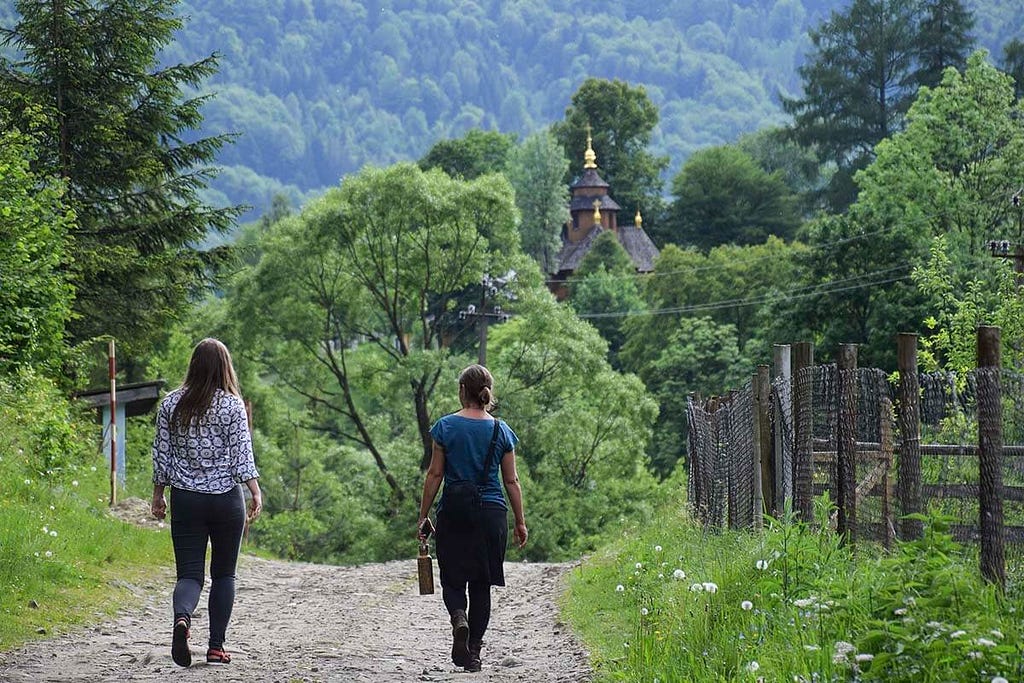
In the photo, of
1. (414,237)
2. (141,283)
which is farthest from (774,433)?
(414,237)

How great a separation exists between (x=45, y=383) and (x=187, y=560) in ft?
35.9

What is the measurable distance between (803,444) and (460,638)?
8.31 feet

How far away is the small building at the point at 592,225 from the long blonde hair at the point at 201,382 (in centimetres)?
8641

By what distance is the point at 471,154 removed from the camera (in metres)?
72.8

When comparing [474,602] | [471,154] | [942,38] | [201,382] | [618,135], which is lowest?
[474,602]

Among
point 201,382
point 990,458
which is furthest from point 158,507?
point 990,458

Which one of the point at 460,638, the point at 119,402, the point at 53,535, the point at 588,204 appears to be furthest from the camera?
the point at 588,204

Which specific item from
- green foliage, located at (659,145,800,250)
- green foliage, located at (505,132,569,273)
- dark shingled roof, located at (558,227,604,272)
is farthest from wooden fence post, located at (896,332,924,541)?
dark shingled roof, located at (558,227,604,272)

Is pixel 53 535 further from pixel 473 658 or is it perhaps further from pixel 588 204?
pixel 588 204

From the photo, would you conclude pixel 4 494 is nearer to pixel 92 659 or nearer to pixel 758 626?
pixel 92 659

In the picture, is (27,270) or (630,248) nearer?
(27,270)

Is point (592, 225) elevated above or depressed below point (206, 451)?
above

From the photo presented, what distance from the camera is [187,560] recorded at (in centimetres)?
852

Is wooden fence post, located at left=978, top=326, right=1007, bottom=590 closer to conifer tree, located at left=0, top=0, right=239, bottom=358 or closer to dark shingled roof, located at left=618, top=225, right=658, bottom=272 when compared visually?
conifer tree, located at left=0, top=0, right=239, bottom=358
